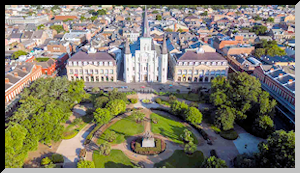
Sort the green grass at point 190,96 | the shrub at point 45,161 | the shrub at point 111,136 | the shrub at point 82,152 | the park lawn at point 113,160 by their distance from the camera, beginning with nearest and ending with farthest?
1. the shrub at point 45,161
2. the park lawn at point 113,160
3. the shrub at point 82,152
4. the shrub at point 111,136
5. the green grass at point 190,96

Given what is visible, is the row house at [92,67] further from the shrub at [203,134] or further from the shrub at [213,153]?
the shrub at [213,153]

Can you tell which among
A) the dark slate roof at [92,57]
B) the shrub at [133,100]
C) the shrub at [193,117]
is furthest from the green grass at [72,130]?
the dark slate roof at [92,57]

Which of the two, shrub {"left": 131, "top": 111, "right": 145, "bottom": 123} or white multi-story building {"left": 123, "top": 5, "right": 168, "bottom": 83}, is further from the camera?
white multi-story building {"left": 123, "top": 5, "right": 168, "bottom": 83}

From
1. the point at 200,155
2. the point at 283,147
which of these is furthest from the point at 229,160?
the point at 283,147

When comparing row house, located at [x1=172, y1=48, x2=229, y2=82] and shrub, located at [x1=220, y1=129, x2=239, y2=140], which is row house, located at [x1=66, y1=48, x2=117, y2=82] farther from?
shrub, located at [x1=220, y1=129, x2=239, y2=140]

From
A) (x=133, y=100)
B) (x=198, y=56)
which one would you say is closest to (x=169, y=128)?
(x=133, y=100)

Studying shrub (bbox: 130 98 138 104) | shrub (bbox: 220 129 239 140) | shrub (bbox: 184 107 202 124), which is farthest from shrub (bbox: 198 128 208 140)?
shrub (bbox: 130 98 138 104)
